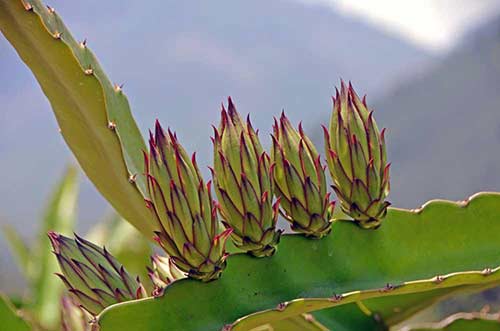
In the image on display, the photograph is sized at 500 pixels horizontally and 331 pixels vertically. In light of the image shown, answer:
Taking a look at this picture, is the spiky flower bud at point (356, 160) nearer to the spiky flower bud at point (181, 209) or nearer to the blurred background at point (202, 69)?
the spiky flower bud at point (181, 209)

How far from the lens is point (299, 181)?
667 mm

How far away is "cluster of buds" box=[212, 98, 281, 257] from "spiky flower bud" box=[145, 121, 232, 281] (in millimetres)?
24

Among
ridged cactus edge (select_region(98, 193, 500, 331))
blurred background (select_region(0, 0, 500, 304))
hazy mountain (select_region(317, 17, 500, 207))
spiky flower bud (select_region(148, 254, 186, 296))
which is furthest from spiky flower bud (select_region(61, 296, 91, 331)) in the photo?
blurred background (select_region(0, 0, 500, 304))

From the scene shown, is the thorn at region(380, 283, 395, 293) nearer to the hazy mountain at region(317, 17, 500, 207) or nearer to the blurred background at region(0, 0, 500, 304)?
the hazy mountain at region(317, 17, 500, 207)

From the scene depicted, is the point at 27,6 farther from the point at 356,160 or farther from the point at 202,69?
the point at 202,69

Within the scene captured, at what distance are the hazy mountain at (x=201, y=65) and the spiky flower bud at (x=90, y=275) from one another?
53982 millimetres

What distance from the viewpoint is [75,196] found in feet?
6.75

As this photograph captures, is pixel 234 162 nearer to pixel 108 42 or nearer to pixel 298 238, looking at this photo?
pixel 298 238

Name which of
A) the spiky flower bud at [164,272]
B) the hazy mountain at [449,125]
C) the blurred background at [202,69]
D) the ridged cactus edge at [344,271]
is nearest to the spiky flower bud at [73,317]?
the spiky flower bud at [164,272]

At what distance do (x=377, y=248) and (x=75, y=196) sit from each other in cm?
149

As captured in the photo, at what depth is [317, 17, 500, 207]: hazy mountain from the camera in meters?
24.3

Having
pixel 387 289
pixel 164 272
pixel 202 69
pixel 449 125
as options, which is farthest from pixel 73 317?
pixel 202 69

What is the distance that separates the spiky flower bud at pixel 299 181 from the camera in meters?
0.67

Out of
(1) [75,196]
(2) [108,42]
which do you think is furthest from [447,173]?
(2) [108,42]
